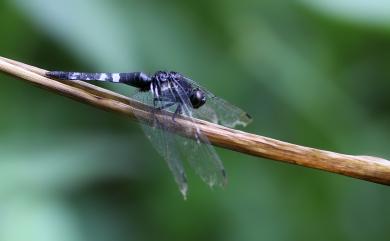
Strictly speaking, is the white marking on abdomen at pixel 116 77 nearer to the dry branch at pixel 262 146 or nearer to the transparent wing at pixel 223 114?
the transparent wing at pixel 223 114

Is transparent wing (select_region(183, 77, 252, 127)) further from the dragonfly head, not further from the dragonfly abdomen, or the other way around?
the dragonfly abdomen

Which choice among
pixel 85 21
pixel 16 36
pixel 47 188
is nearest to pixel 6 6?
pixel 16 36

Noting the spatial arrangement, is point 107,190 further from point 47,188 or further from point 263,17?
point 263,17

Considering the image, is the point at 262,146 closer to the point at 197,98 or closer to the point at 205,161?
the point at 205,161

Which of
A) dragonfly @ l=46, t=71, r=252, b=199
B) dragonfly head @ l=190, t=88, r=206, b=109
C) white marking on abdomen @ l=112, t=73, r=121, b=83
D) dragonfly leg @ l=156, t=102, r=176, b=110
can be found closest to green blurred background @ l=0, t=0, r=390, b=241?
white marking on abdomen @ l=112, t=73, r=121, b=83

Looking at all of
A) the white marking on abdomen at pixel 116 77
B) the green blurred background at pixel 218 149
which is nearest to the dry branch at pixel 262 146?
the white marking on abdomen at pixel 116 77

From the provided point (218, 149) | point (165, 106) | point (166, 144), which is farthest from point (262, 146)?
point (218, 149)

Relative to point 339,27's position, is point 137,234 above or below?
below
